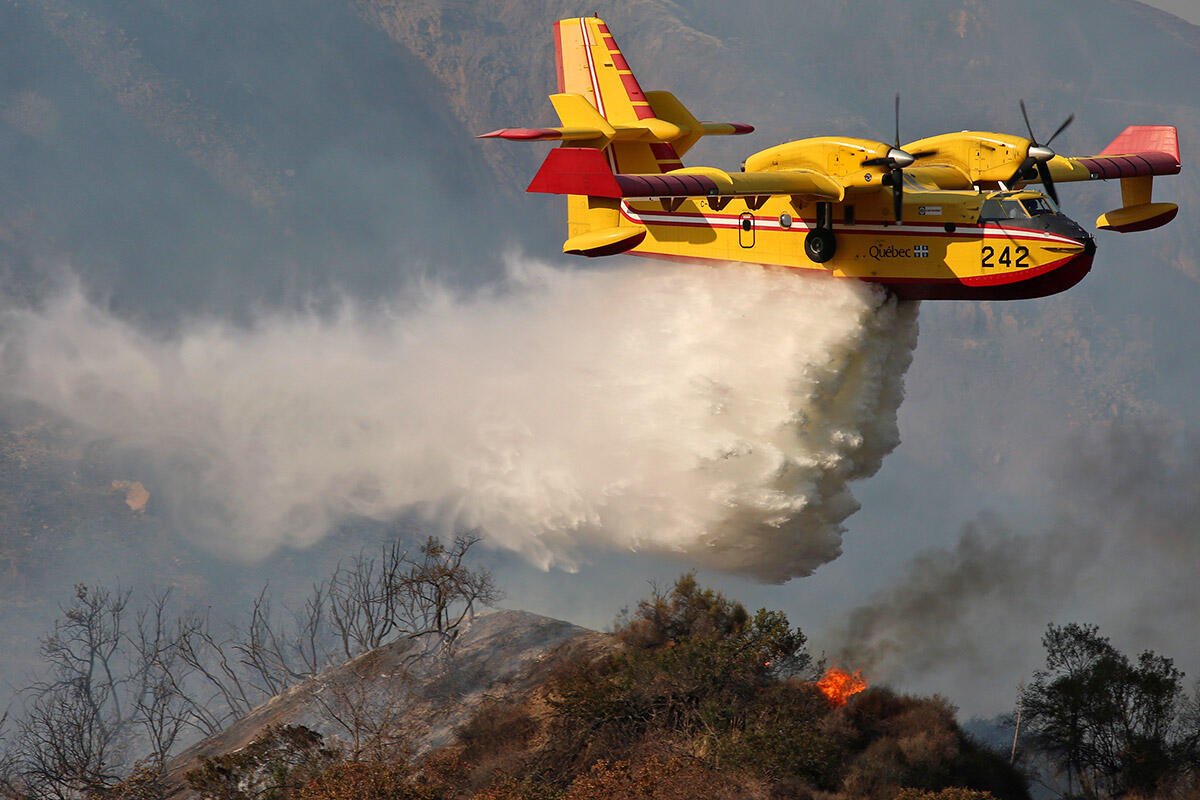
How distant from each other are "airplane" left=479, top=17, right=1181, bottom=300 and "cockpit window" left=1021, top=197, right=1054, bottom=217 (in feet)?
0.08

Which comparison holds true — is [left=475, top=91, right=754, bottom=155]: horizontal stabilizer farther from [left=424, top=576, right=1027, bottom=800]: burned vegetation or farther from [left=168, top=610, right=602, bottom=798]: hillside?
[left=168, top=610, right=602, bottom=798]: hillside

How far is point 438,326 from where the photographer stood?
41469mm

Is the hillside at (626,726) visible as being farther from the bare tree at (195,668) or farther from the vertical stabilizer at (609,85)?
the vertical stabilizer at (609,85)

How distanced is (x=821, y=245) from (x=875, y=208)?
115cm

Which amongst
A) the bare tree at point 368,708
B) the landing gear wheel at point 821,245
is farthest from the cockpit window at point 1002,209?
the bare tree at point 368,708

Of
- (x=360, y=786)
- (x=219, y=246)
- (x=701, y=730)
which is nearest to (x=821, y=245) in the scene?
(x=701, y=730)

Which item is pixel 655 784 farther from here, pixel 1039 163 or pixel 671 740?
pixel 1039 163

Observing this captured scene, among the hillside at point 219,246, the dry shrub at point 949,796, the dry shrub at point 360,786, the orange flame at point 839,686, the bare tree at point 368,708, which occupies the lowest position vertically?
the dry shrub at point 949,796

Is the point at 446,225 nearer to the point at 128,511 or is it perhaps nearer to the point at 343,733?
the point at 128,511

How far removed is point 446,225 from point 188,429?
77.5 metres

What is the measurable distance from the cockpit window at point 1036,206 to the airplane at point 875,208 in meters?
0.03

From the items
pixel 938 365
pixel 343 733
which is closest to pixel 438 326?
pixel 343 733

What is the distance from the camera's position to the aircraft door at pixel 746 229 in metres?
24.5

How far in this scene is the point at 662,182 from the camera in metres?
21.3
